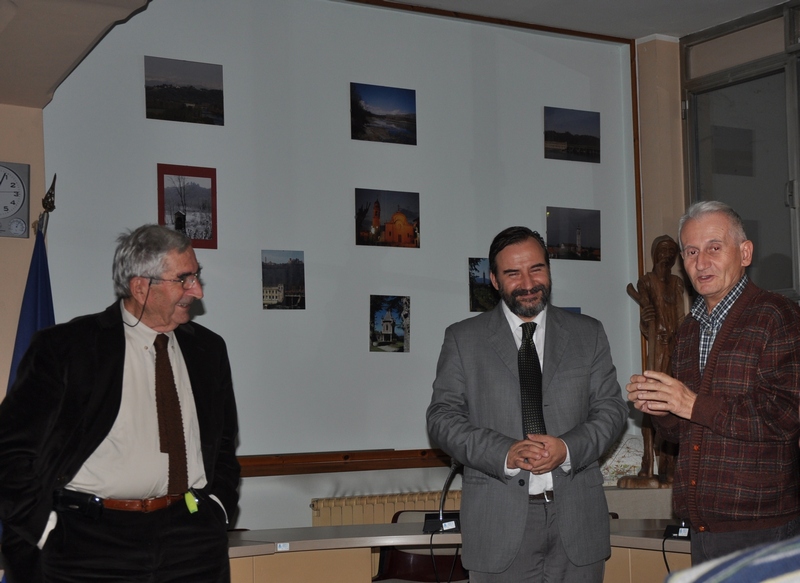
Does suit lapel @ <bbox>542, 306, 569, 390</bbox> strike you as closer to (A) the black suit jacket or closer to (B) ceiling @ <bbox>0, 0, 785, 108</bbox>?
(A) the black suit jacket

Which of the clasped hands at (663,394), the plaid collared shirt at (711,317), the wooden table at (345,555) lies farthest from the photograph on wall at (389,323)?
the clasped hands at (663,394)

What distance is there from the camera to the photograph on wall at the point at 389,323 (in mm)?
5391

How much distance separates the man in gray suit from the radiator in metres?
2.34

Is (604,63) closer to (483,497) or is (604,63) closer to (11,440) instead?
(483,497)

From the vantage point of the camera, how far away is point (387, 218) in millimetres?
5473

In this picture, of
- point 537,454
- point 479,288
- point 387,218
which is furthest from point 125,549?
point 479,288

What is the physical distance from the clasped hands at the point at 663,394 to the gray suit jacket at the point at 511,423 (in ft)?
1.37

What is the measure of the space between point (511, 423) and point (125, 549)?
1.26 meters

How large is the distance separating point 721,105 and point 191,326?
15.0 feet

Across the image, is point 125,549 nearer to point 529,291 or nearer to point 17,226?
point 529,291

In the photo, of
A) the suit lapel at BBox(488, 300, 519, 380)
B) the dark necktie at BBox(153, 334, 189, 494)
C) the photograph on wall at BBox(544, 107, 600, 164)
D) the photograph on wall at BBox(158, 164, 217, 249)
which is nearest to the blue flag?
the photograph on wall at BBox(158, 164, 217, 249)

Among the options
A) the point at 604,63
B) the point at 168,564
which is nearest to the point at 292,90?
the point at 604,63

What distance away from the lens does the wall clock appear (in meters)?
4.42

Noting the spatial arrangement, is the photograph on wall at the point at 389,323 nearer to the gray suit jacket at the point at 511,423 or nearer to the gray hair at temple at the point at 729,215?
the gray suit jacket at the point at 511,423
